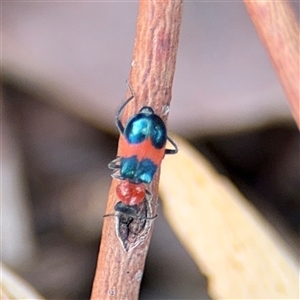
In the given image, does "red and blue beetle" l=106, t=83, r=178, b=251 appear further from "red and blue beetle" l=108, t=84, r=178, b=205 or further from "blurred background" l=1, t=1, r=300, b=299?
"blurred background" l=1, t=1, r=300, b=299

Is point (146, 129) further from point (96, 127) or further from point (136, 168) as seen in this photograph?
point (96, 127)

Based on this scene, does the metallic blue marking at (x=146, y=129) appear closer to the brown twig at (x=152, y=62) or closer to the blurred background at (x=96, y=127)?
the brown twig at (x=152, y=62)

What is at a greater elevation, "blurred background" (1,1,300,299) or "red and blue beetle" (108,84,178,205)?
"blurred background" (1,1,300,299)

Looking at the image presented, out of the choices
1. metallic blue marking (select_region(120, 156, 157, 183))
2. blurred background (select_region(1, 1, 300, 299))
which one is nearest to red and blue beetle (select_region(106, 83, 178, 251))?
metallic blue marking (select_region(120, 156, 157, 183))

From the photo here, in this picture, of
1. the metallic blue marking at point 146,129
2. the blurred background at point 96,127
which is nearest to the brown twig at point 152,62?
the metallic blue marking at point 146,129

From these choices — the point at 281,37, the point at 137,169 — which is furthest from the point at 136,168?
the point at 281,37
